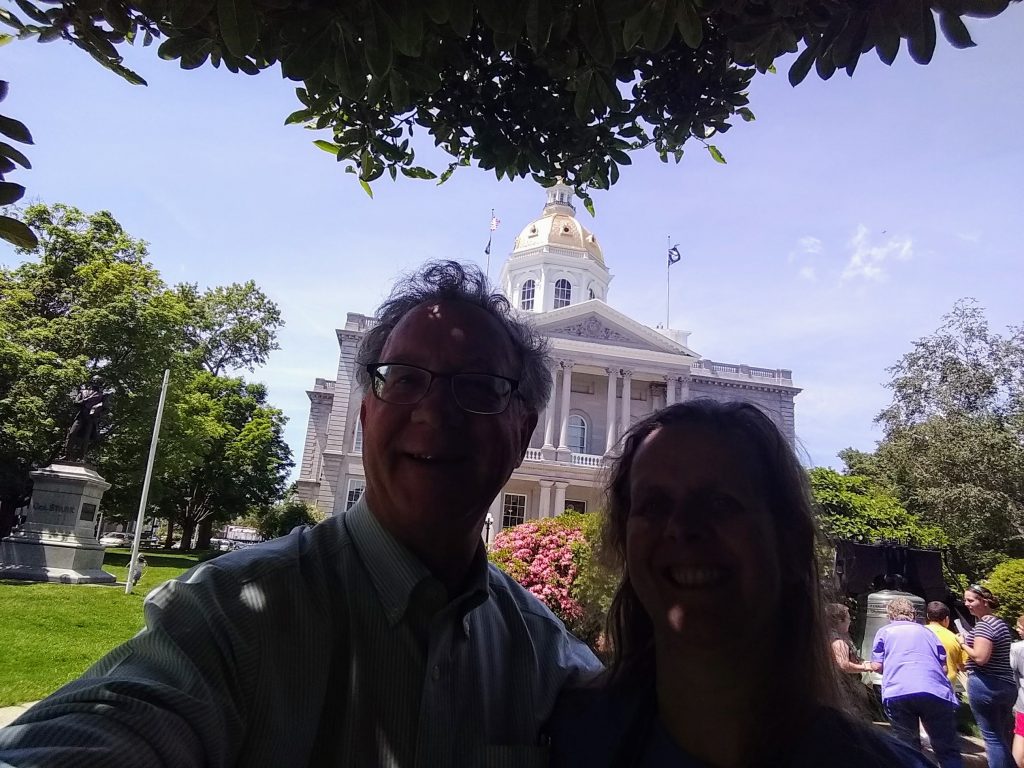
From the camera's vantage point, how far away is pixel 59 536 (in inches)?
595

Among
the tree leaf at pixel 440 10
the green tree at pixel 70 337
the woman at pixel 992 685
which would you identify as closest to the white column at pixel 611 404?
the green tree at pixel 70 337

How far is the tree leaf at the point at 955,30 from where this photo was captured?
1559 mm

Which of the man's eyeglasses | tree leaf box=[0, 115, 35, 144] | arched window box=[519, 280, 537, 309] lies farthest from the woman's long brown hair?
arched window box=[519, 280, 537, 309]

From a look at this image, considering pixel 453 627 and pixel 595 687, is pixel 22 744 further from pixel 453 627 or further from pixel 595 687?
pixel 595 687

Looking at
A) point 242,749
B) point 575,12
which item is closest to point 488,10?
point 575,12

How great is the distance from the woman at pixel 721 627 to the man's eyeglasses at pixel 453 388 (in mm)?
411

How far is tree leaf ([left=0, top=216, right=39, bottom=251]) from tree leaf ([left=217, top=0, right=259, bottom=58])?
603mm

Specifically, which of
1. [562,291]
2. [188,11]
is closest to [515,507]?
[562,291]

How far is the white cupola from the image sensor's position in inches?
1794

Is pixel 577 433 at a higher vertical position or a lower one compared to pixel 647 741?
higher

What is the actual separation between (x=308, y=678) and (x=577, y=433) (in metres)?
36.3

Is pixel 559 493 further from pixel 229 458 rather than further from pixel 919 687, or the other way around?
pixel 919 687

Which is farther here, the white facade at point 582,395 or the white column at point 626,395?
the white column at point 626,395

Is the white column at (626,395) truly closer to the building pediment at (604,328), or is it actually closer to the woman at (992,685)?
the building pediment at (604,328)
